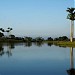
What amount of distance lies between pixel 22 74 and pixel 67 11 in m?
51.7

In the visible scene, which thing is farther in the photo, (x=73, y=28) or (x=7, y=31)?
(x=7, y=31)

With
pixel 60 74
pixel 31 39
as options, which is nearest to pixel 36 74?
pixel 60 74

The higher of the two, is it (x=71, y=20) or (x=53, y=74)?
(x=71, y=20)

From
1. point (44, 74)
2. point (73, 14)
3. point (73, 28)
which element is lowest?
point (44, 74)

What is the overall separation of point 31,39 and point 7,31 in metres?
19.6

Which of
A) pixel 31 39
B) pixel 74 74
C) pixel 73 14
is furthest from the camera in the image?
pixel 31 39

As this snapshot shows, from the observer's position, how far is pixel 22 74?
13070mm

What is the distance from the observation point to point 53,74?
524 inches

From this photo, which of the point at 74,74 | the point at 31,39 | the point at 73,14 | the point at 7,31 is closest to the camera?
the point at 74,74

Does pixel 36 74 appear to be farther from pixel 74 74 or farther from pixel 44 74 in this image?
pixel 74 74

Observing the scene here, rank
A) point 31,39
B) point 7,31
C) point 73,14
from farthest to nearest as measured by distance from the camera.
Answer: point 31,39
point 7,31
point 73,14

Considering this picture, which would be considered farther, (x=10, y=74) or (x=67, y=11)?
(x=67, y=11)

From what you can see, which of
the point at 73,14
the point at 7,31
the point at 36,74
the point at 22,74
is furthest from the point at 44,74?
the point at 7,31

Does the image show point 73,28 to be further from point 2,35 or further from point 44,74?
point 2,35
